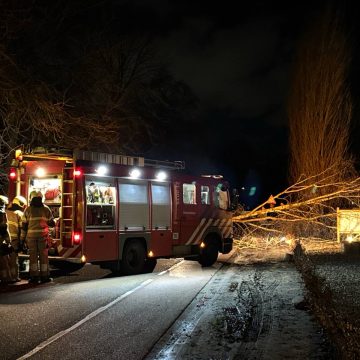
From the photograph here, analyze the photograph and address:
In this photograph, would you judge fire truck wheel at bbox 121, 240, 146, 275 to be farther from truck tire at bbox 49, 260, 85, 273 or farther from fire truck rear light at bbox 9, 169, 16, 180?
fire truck rear light at bbox 9, 169, 16, 180

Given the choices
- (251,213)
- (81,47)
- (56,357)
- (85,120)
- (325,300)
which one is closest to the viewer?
(56,357)

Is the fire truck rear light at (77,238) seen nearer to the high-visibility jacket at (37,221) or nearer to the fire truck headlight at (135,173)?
the high-visibility jacket at (37,221)

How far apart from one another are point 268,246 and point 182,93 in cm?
1095

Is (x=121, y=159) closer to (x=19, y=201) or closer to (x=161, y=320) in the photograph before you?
(x=19, y=201)

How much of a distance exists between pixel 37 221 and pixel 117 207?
193cm

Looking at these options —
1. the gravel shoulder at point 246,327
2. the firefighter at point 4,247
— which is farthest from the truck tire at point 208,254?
the firefighter at point 4,247

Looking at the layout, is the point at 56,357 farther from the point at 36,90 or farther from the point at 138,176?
the point at 36,90

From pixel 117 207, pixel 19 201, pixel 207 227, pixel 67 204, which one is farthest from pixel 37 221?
pixel 207 227

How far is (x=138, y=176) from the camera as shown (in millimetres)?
12766

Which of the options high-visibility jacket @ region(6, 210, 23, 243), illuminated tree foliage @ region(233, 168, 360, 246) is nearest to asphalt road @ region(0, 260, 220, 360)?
high-visibility jacket @ region(6, 210, 23, 243)

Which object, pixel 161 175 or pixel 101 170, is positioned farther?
pixel 161 175

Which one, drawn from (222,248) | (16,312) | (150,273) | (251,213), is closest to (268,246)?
(251,213)

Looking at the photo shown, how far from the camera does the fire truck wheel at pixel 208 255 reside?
1457 centimetres

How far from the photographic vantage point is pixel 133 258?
41.7ft
